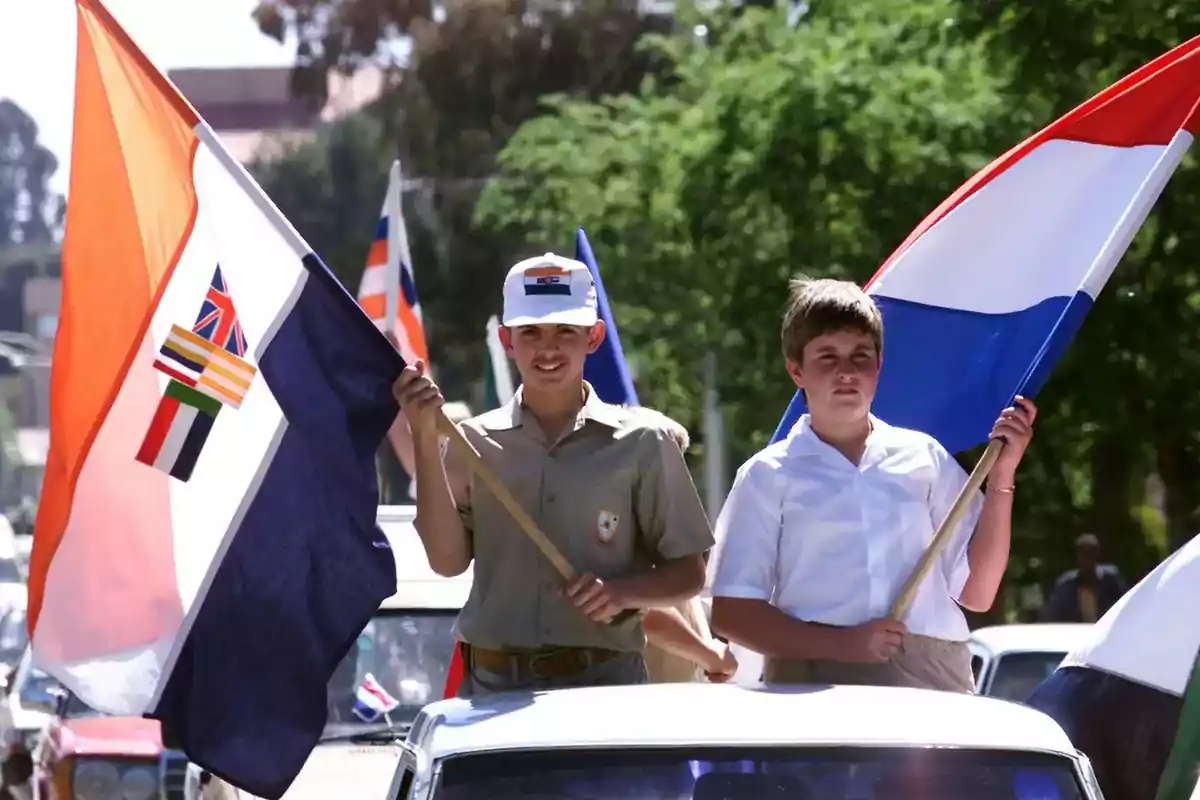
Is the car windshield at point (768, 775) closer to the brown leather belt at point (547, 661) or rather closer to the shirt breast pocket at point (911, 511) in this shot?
the shirt breast pocket at point (911, 511)

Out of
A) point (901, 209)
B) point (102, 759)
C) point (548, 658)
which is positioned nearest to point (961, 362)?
point (548, 658)

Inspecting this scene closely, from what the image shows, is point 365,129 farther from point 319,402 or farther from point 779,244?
point 319,402

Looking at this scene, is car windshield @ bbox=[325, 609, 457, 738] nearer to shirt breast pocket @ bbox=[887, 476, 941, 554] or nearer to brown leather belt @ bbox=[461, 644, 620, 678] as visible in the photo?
brown leather belt @ bbox=[461, 644, 620, 678]

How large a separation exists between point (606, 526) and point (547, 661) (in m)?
0.38

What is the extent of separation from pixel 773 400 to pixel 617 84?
2402cm

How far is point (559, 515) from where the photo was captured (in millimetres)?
6336

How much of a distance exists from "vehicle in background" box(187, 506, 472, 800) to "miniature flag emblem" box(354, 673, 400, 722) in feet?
0.13

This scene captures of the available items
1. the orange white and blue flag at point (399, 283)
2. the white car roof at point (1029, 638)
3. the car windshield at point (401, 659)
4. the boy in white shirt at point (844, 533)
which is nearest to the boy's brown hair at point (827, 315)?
the boy in white shirt at point (844, 533)

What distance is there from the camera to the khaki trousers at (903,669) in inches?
238

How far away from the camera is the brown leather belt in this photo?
20.8 ft

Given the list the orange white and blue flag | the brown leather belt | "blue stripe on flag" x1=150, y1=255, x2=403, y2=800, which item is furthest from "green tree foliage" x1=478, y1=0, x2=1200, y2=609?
the brown leather belt

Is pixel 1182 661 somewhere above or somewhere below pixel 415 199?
above

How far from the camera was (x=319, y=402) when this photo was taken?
6.83m

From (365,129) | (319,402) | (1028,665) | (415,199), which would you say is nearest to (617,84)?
(415,199)
